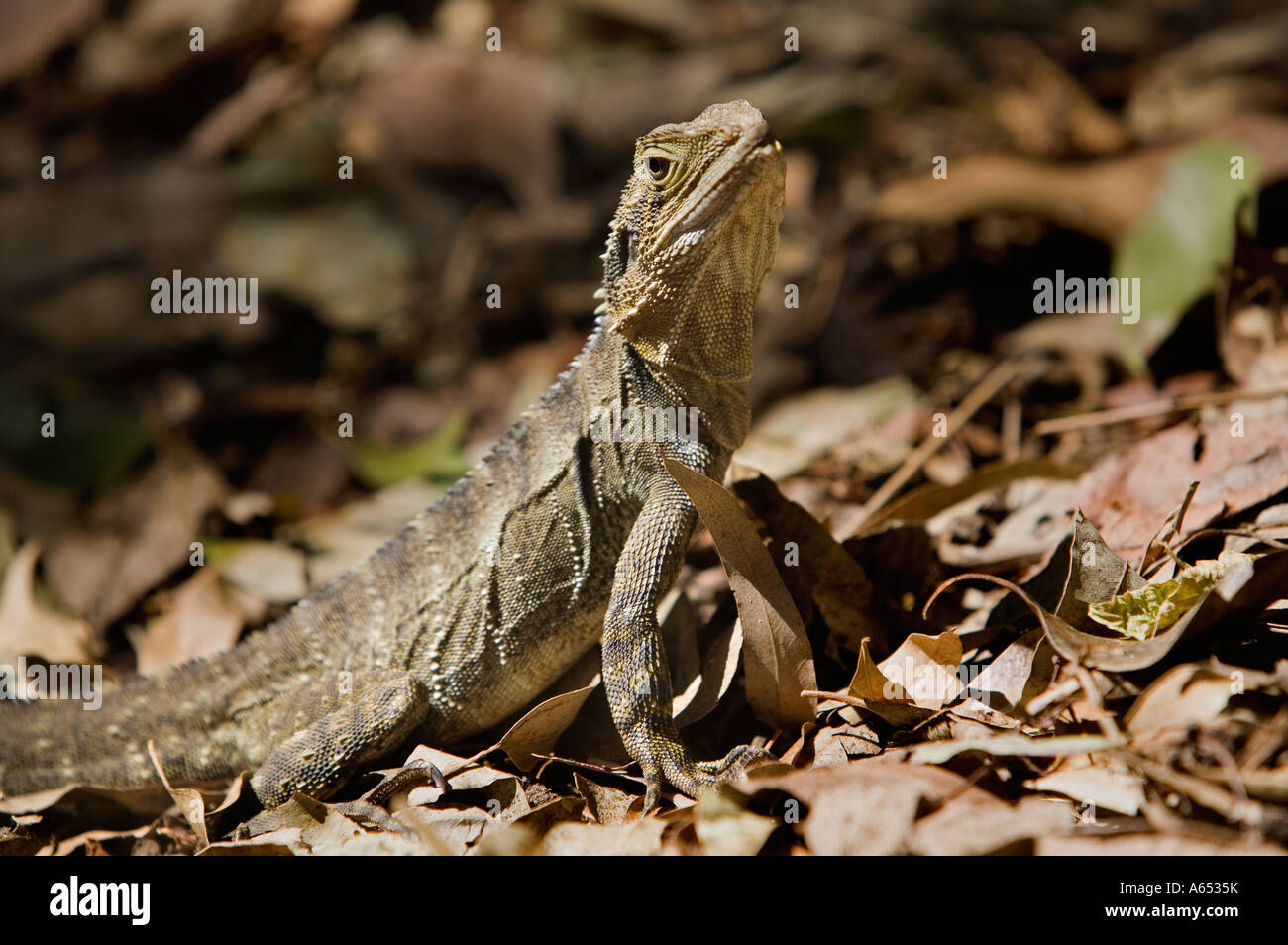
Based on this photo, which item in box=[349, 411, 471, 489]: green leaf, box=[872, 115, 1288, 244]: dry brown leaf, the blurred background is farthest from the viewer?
box=[872, 115, 1288, 244]: dry brown leaf

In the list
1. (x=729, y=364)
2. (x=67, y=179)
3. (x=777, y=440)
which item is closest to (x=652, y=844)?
(x=729, y=364)

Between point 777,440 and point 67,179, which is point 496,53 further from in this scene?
point 777,440

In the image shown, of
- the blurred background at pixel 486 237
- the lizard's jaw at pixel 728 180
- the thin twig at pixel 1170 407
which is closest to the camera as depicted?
the lizard's jaw at pixel 728 180

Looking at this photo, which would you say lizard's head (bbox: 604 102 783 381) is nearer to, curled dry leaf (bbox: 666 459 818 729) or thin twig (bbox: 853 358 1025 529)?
curled dry leaf (bbox: 666 459 818 729)

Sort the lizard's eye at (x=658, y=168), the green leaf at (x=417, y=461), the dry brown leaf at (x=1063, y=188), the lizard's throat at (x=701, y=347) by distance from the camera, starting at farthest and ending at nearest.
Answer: the dry brown leaf at (x=1063, y=188) → the green leaf at (x=417, y=461) → the lizard's throat at (x=701, y=347) → the lizard's eye at (x=658, y=168)

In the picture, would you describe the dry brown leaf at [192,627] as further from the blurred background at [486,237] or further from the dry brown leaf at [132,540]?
the dry brown leaf at [132,540]

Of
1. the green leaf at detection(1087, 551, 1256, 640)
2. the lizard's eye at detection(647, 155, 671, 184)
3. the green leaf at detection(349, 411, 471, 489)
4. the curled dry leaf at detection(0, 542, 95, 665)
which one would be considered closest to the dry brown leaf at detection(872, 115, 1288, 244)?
the green leaf at detection(349, 411, 471, 489)

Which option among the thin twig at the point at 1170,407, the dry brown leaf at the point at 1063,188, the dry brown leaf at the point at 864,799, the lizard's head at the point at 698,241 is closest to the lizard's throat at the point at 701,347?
the lizard's head at the point at 698,241
